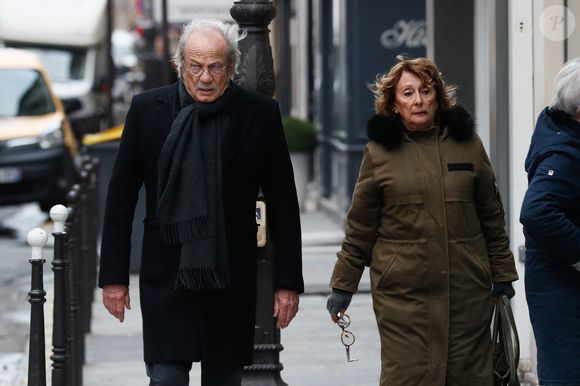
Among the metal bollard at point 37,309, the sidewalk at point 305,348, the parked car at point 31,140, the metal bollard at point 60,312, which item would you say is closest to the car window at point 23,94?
the parked car at point 31,140

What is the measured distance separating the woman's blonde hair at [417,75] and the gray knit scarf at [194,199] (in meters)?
0.64

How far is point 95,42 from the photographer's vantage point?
29.0m

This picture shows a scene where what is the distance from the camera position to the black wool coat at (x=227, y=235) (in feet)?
17.6

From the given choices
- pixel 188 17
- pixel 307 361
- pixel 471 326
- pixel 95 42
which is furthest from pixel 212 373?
pixel 95 42

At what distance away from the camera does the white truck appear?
27.9m

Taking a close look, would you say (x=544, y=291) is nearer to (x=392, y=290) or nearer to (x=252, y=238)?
(x=392, y=290)

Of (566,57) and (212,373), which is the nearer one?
(212,373)

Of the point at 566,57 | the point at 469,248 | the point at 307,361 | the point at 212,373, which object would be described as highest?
the point at 566,57

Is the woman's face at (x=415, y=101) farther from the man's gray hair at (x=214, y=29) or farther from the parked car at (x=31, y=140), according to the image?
the parked car at (x=31, y=140)

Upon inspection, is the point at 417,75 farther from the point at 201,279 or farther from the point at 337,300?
the point at 201,279

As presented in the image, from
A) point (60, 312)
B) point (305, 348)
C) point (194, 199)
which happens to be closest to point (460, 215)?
point (194, 199)

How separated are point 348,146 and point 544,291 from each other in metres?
10.5

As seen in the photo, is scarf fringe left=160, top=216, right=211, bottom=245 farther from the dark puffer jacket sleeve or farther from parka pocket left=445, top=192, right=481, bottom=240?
the dark puffer jacket sleeve

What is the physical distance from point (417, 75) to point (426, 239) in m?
0.59
